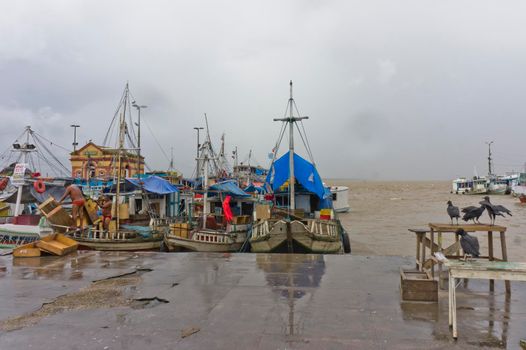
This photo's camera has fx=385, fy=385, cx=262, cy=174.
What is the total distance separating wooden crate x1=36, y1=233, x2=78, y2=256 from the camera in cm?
1162

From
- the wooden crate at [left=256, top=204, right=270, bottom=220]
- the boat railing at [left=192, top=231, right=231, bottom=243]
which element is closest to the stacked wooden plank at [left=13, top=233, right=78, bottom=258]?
the boat railing at [left=192, top=231, right=231, bottom=243]

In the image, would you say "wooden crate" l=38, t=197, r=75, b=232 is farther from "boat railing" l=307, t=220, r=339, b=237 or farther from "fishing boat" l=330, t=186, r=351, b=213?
"fishing boat" l=330, t=186, r=351, b=213

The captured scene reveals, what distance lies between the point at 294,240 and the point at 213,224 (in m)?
5.95

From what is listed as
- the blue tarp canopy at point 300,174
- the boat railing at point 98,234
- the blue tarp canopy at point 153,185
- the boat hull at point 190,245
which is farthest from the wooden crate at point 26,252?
the blue tarp canopy at point 300,174

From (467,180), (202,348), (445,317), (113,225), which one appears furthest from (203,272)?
(467,180)

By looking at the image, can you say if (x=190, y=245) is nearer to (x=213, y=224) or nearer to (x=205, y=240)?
(x=205, y=240)

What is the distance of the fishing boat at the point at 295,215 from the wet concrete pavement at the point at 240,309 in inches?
178

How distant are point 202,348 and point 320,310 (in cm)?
226

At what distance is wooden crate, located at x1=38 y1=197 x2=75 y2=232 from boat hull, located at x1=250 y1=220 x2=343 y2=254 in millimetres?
8503

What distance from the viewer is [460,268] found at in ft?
17.2

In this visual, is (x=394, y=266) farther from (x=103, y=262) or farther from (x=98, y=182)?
(x=98, y=182)

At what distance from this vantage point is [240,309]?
257 inches

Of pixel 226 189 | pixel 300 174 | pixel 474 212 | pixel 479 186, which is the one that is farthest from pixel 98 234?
pixel 479 186

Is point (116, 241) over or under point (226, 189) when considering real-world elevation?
under
